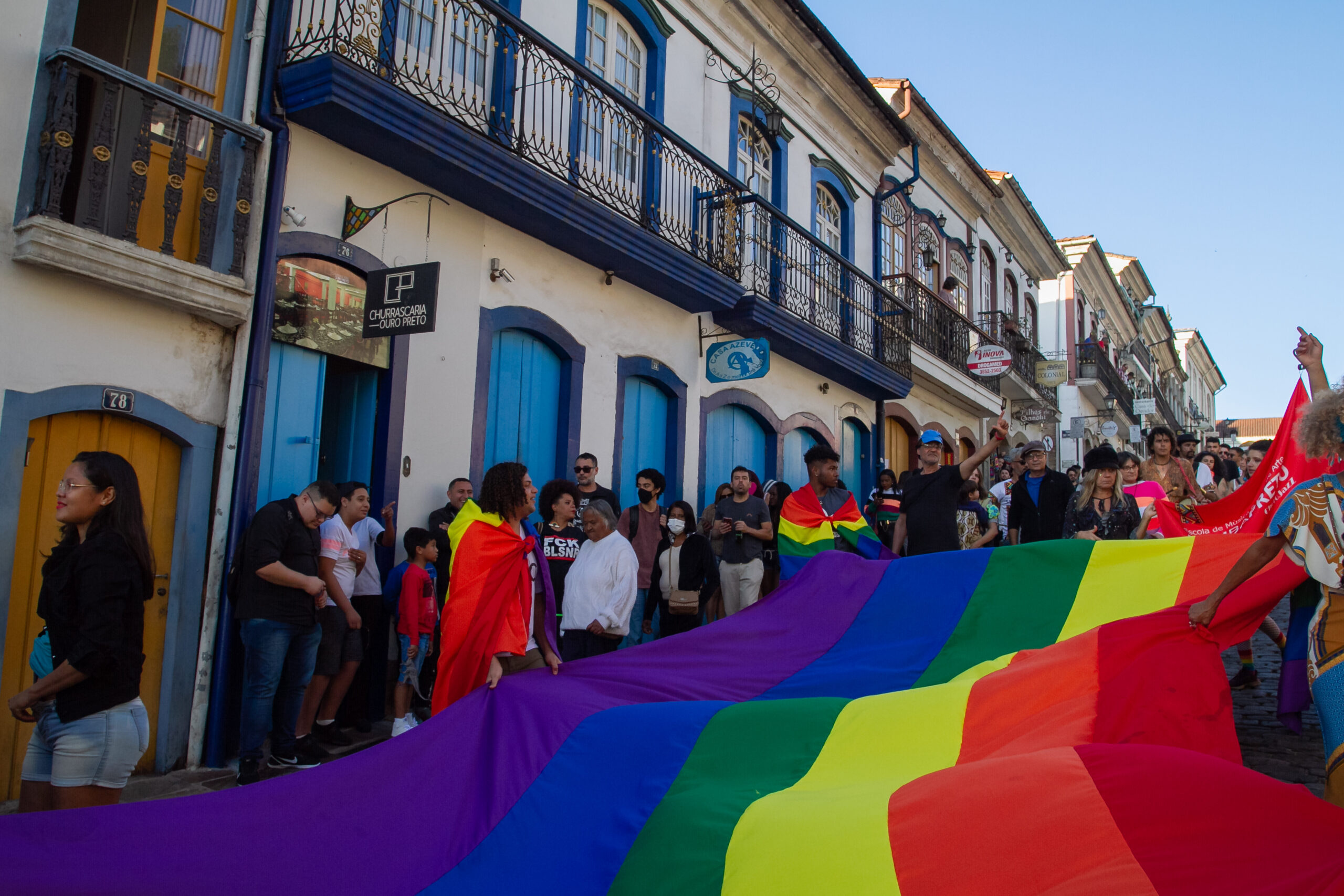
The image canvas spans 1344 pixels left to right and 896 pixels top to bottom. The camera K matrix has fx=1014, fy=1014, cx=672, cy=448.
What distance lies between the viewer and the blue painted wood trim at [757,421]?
1219cm

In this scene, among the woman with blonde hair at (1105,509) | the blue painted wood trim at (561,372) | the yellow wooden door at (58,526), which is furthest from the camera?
the blue painted wood trim at (561,372)

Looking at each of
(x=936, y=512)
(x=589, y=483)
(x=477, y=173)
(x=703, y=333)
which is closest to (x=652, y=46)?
(x=703, y=333)

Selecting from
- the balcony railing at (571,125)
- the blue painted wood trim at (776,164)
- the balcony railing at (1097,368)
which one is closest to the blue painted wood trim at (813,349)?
the balcony railing at (571,125)

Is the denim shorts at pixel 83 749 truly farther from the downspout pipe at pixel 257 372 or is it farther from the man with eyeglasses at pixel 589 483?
the man with eyeglasses at pixel 589 483

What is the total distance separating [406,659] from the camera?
7270 millimetres

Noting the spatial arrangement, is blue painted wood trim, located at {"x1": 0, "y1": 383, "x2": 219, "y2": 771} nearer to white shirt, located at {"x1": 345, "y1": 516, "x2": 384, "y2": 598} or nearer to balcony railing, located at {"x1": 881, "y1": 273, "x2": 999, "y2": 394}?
white shirt, located at {"x1": 345, "y1": 516, "x2": 384, "y2": 598}

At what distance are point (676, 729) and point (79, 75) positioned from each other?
5.42 metres

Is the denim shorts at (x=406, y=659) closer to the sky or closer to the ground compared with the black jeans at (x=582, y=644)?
closer to the ground

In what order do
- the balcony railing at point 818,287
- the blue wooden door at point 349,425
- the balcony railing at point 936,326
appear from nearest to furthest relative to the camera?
the blue wooden door at point 349,425 → the balcony railing at point 818,287 → the balcony railing at point 936,326

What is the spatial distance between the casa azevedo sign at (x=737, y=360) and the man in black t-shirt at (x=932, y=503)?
A: 3.94m

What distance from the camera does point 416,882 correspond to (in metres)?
3.44

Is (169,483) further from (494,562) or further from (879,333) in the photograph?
(879,333)

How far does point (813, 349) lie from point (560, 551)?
6.82 meters

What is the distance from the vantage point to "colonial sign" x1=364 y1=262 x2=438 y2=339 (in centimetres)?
728
